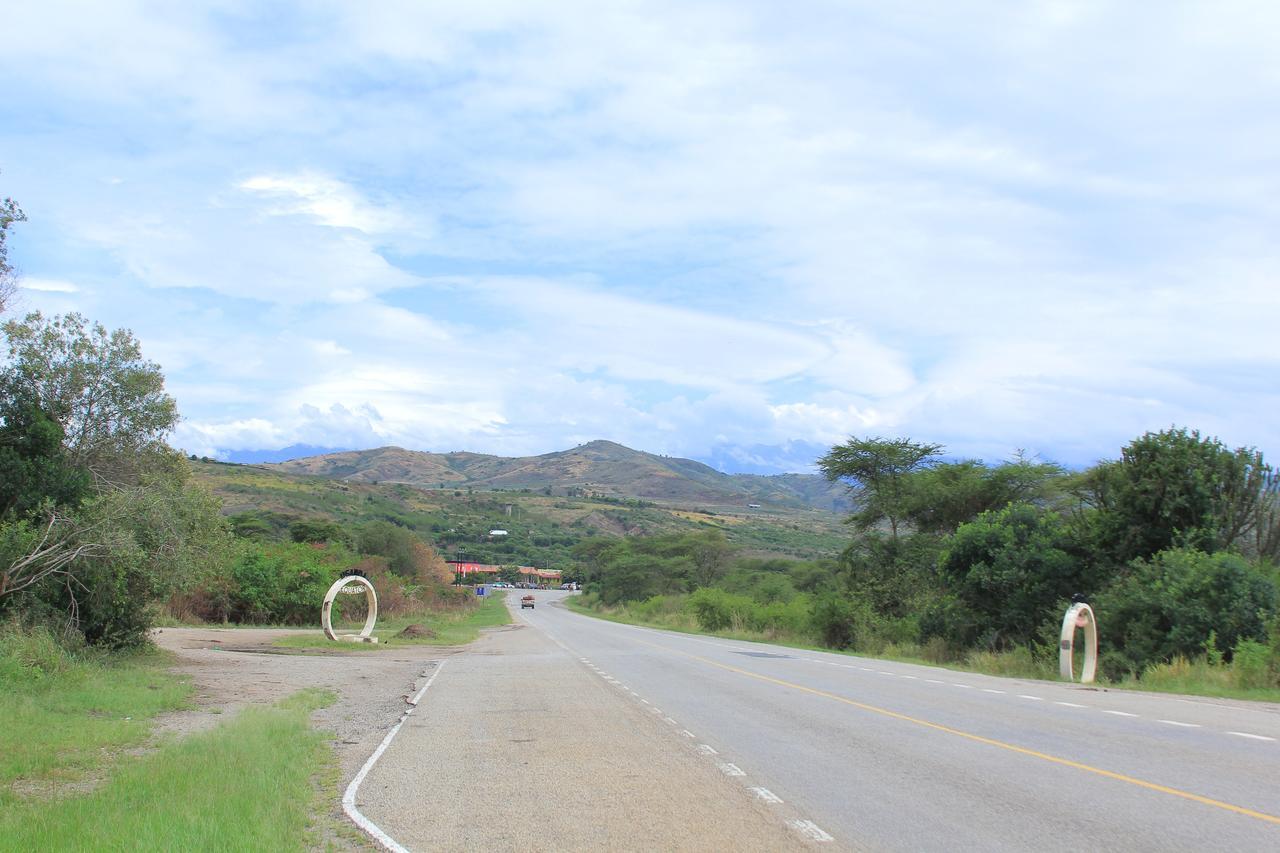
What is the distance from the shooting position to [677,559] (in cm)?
9281

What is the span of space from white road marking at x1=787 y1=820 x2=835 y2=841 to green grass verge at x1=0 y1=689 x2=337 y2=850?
3491 mm

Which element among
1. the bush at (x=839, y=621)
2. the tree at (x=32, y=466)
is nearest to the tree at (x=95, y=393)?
the tree at (x=32, y=466)

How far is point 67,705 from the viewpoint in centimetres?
1419

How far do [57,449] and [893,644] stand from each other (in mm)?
27546

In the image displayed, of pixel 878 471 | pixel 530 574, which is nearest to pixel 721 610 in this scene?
pixel 878 471

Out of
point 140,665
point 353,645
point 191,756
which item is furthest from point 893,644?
point 191,756

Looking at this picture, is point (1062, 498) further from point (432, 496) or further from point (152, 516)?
point (432, 496)

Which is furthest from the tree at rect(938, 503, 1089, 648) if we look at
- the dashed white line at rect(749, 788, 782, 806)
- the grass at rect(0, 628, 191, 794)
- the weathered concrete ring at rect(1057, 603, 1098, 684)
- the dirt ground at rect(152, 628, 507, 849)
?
the grass at rect(0, 628, 191, 794)

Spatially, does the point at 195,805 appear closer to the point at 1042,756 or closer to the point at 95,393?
the point at 1042,756

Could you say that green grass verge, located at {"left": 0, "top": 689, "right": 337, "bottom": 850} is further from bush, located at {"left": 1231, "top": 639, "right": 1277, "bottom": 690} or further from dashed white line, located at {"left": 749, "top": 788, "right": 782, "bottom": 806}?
bush, located at {"left": 1231, "top": 639, "right": 1277, "bottom": 690}

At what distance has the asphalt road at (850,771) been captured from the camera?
23.0 ft

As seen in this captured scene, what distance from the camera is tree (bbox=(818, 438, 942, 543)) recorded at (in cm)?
4584

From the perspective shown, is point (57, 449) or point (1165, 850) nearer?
point (1165, 850)

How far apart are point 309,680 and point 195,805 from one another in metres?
14.2
